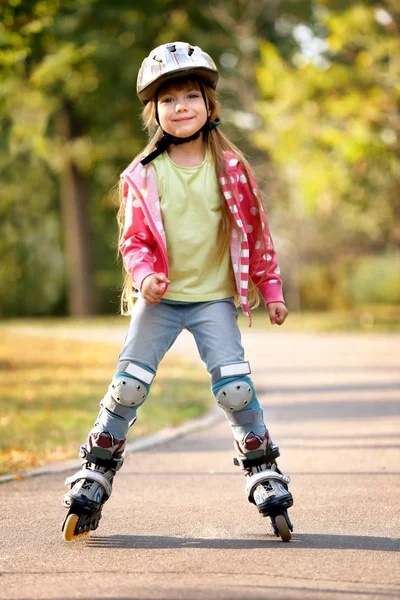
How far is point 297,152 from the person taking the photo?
69.7ft

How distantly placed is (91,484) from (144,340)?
0.60 m

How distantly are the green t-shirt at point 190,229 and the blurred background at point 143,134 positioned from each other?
6622 millimetres

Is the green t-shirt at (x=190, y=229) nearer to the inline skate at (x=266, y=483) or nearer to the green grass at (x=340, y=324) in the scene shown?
the inline skate at (x=266, y=483)

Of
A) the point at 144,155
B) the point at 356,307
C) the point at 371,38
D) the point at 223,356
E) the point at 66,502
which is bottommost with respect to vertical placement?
the point at 356,307

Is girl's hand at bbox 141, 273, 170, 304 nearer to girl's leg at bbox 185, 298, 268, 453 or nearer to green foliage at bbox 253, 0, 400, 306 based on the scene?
girl's leg at bbox 185, 298, 268, 453

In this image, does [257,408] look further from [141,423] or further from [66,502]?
[141,423]

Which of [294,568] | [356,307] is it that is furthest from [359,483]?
[356,307]

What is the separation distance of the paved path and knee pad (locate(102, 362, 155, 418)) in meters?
0.51

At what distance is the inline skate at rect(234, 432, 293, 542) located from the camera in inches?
165

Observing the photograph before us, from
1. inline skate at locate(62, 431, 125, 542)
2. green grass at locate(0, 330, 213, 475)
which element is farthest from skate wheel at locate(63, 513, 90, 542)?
A: green grass at locate(0, 330, 213, 475)

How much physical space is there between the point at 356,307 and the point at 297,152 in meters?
11.2

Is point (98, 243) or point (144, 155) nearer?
point (144, 155)

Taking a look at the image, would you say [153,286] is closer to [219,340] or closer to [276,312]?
[219,340]

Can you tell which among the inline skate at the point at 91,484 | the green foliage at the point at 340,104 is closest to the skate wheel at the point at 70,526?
the inline skate at the point at 91,484
